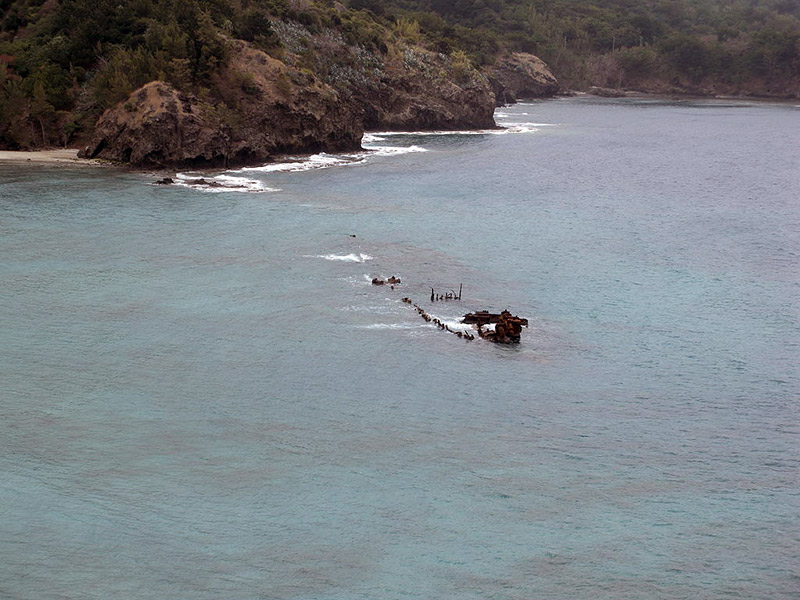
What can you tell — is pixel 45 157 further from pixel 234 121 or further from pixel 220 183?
pixel 220 183

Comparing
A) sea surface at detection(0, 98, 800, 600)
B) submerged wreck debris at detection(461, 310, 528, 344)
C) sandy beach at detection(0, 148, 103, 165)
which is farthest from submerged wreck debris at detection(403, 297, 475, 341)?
sandy beach at detection(0, 148, 103, 165)

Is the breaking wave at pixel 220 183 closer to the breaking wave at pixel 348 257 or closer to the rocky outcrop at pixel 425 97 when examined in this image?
the breaking wave at pixel 348 257

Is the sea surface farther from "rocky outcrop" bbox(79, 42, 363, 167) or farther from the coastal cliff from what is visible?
the coastal cliff

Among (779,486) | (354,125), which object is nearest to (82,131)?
(354,125)

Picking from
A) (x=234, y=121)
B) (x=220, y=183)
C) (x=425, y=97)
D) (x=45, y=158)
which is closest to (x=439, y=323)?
(x=220, y=183)

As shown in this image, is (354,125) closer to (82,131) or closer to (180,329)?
(82,131)

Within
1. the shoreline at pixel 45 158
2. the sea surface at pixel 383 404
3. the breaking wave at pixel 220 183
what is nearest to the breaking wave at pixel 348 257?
the sea surface at pixel 383 404
